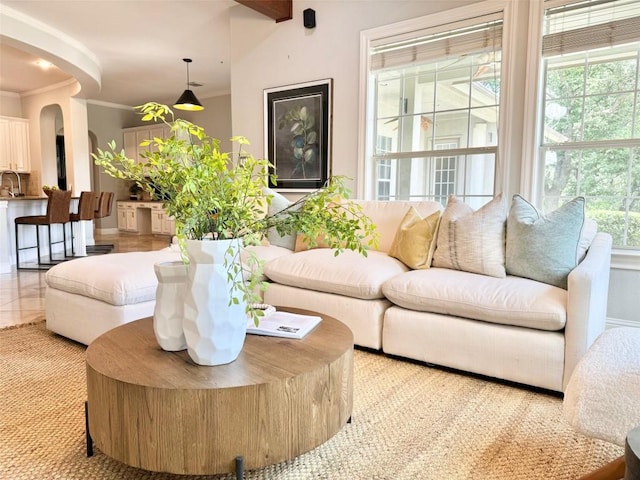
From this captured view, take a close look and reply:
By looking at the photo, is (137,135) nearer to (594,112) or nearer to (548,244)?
(594,112)

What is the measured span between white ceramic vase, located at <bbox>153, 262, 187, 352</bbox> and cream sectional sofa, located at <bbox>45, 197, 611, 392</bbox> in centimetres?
107

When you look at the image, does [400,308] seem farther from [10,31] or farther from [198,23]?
[10,31]

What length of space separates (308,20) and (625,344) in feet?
12.5

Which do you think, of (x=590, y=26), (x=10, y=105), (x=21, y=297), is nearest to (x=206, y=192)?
(x=590, y=26)

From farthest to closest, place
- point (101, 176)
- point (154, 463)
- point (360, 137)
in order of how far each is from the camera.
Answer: point (101, 176)
point (360, 137)
point (154, 463)

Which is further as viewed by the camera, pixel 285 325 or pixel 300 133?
pixel 300 133

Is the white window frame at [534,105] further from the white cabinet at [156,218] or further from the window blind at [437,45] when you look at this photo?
the white cabinet at [156,218]

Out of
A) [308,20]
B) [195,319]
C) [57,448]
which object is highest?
[308,20]

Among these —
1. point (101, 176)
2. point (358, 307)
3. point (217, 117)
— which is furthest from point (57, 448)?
point (101, 176)

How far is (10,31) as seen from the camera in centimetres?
463

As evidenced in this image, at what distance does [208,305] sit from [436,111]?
9.68 feet

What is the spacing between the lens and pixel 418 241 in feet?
8.96

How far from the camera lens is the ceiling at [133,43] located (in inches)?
180

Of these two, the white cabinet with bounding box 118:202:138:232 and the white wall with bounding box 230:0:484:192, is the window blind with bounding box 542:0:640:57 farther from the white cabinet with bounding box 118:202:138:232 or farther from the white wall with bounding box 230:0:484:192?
the white cabinet with bounding box 118:202:138:232
